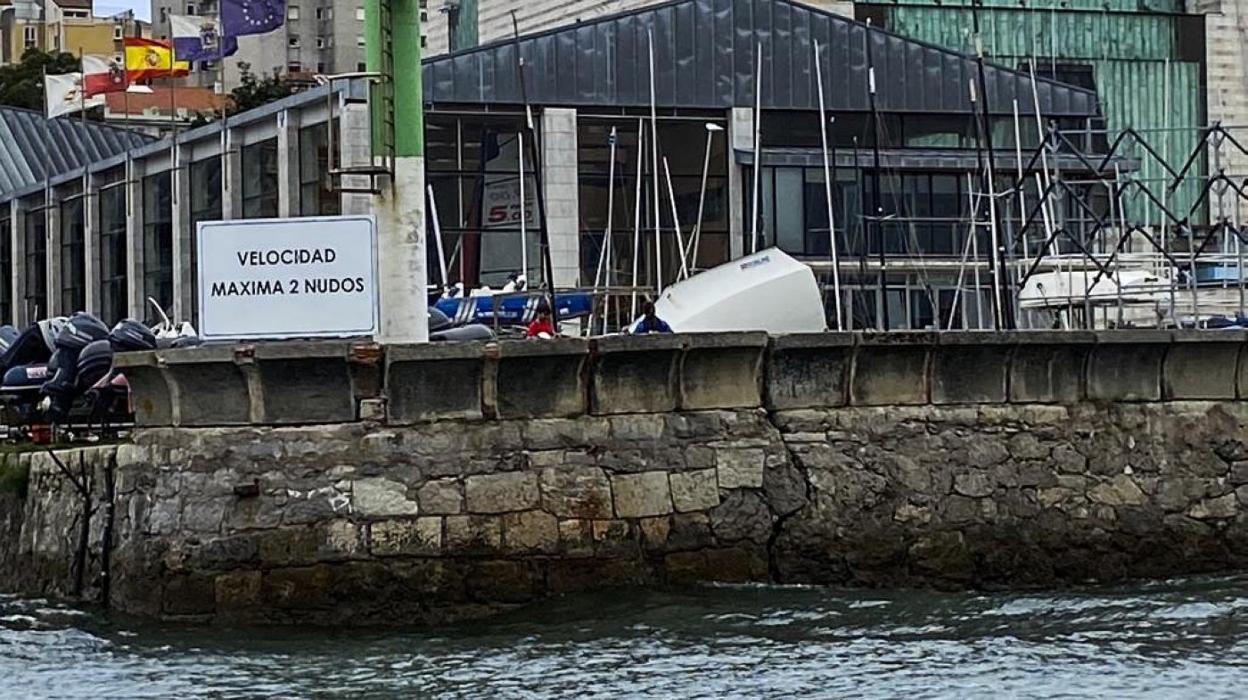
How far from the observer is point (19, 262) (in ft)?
194

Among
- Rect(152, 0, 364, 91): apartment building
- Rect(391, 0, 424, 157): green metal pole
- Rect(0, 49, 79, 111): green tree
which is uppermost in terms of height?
Rect(152, 0, 364, 91): apartment building

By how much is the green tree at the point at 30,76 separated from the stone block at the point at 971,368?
8041 cm

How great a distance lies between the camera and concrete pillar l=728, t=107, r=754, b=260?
49.9 meters

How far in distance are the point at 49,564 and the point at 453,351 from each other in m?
4.69

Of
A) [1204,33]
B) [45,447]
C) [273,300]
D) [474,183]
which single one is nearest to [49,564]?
[45,447]

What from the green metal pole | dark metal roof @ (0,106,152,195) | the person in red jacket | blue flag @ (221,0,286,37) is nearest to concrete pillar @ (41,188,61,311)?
dark metal roof @ (0,106,152,195)

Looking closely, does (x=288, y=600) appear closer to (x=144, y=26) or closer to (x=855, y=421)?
(x=855, y=421)

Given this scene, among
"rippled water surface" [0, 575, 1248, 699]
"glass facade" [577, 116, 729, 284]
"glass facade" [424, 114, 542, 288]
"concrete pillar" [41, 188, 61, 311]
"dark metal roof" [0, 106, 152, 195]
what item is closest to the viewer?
"rippled water surface" [0, 575, 1248, 699]

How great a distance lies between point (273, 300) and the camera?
19953 mm

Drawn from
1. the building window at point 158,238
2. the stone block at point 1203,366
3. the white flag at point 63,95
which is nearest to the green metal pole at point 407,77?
the stone block at point 1203,366

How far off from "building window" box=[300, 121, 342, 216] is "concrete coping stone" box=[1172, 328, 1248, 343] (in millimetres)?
25004

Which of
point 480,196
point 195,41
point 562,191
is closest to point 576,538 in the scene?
point 480,196

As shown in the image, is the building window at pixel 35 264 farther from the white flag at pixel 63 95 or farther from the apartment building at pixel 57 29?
the apartment building at pixel 57 29

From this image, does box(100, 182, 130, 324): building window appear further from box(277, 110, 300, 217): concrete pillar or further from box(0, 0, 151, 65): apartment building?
box(0, 0, 151, 65): apartment building
